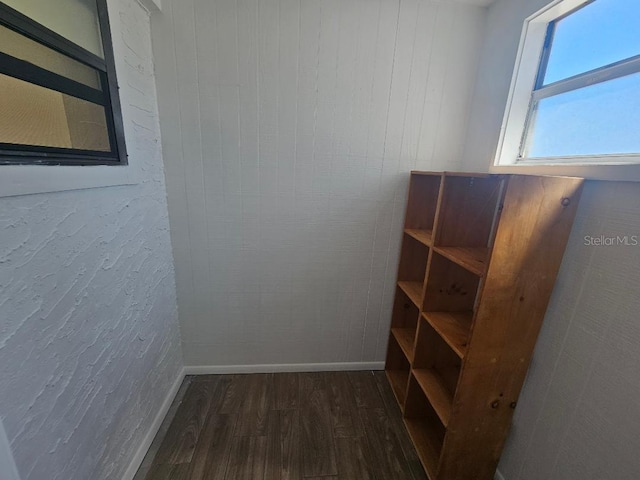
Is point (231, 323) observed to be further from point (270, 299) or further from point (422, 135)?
point (422, 135)

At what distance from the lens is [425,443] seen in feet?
4.62

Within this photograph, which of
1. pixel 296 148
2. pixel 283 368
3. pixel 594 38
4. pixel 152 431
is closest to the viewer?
pixel 594 38

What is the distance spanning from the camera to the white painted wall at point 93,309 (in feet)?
2.24

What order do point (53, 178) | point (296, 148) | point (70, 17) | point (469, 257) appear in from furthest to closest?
point (296, 148) → point (469, 257) → point (70, 17) → point (53, 178)

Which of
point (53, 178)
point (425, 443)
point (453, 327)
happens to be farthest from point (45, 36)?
point (425, 443)

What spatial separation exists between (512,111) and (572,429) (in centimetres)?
138

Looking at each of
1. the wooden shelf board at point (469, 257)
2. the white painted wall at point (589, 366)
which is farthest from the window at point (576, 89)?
the wooden shelf board at point (469, 257)

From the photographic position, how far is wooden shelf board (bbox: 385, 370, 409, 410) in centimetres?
168

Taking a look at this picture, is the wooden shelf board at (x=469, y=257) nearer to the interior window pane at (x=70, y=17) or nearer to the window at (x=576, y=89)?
the window at (x=576, y=89)

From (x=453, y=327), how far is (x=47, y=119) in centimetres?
172

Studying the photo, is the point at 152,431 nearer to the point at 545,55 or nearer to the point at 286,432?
the point at 286,432

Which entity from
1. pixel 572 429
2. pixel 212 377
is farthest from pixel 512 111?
pixel 212 377

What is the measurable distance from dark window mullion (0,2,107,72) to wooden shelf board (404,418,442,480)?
86.3 inches

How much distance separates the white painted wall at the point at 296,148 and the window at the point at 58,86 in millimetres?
402
